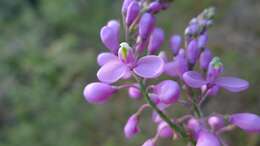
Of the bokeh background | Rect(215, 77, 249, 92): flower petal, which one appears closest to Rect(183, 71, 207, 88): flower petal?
Rect(215, 77, 249, 92): flower petal

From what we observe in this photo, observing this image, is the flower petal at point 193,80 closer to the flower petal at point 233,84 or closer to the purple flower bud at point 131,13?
the flower petal at point 233,84

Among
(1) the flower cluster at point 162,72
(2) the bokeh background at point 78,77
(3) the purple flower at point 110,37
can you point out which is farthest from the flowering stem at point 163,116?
(2) the bokeh background at point 78,77

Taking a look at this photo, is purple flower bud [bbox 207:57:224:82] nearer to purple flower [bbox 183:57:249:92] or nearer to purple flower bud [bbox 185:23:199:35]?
purple flower [bbox 183:57:249:92]

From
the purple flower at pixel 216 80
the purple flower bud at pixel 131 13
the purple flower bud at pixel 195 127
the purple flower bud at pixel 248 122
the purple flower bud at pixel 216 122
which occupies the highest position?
the purple flower bud at pixel 131 13

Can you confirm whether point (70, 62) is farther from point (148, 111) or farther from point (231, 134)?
point (231, 134)

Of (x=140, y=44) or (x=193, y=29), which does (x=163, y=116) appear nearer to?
(x=140, y=44)

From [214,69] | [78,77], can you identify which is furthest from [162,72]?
[78,77]

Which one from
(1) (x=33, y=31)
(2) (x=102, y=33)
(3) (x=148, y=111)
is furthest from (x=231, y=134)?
(1) (x=33, y=31)
